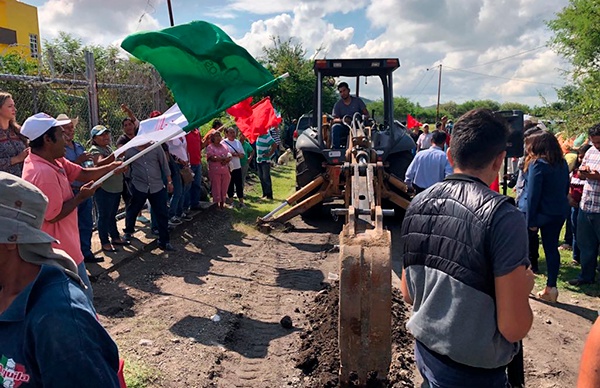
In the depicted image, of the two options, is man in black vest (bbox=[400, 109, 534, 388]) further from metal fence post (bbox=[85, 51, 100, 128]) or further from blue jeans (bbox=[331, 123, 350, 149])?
metal fence post (bbox=[85, 51, 100, 128])

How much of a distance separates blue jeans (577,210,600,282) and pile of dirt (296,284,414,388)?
2.42 m

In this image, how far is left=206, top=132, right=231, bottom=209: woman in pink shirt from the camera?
9.21 meters

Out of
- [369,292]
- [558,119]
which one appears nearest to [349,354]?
[369,292]

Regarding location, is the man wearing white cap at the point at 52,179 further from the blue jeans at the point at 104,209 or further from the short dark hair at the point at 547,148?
the short dark hair at the point at 547,148

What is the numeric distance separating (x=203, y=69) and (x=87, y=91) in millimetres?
2962

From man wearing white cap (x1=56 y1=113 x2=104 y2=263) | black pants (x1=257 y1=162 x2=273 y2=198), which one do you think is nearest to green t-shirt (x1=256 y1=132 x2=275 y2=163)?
black pants (x1=257 y1=162 x2=273 y2=198)

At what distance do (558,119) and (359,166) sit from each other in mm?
7299

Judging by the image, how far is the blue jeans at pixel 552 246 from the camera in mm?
5199

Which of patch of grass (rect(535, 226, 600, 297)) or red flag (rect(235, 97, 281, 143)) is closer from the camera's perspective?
patch of grass (rect(535, 226, 600, 297))

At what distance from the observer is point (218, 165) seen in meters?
9.25

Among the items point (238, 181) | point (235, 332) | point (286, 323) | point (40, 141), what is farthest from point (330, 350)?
point (238, 181)

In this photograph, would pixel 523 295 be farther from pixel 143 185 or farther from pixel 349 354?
pixel 143 185

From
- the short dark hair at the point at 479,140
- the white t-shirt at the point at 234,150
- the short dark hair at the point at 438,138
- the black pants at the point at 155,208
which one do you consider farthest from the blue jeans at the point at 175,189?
the short dark hair at the point at 479,140

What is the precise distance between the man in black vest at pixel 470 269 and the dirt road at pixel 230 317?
185 centimetres
